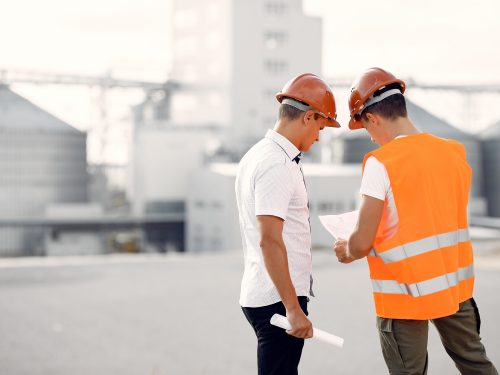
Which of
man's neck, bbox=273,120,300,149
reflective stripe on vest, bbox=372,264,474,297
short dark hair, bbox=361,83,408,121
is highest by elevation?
short dark hair, bbox=361,83,408,121

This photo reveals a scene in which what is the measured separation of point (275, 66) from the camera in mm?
51438

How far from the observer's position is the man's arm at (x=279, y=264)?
6.75 ft

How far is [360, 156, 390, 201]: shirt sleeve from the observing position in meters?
2.04

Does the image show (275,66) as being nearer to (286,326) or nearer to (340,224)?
(340,224)

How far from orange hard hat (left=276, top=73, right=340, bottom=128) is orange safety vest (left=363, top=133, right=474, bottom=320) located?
0.22m

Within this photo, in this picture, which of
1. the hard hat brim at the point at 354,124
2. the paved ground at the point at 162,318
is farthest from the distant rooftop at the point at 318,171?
the hard hat brim at the point at 354,124

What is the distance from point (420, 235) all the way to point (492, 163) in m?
52.8

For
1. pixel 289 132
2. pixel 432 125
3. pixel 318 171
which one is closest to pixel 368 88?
pixel 289 132

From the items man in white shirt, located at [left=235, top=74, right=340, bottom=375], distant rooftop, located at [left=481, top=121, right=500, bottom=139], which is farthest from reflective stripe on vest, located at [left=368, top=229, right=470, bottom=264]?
distant rooftop, located at [left=481, top=121, right=500, bottom=139]

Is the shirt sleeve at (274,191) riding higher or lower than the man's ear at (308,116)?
lower

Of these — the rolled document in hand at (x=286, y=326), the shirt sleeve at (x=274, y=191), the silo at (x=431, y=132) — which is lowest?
the rolled document in hand at (x=286, y=326)

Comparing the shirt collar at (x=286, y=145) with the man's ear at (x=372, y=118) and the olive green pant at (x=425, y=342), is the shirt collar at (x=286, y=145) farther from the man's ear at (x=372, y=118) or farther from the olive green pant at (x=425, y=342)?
the olive green pant at (x=425, y=342)

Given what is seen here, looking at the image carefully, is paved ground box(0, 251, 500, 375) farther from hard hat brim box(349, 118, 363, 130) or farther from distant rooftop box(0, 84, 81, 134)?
distant rooftop box(0, 84, 81, 134)

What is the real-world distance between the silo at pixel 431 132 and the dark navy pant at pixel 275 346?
147ft
